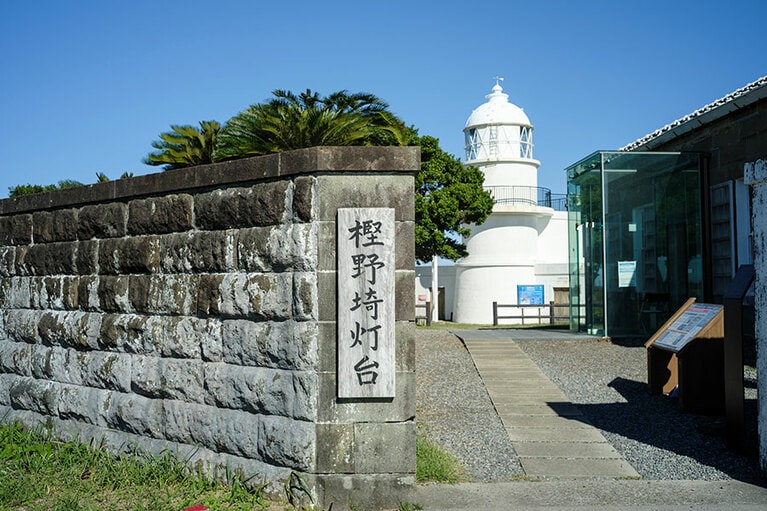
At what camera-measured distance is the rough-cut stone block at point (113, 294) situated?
6.82 metres

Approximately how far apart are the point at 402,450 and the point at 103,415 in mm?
3115

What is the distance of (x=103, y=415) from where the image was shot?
6793mm

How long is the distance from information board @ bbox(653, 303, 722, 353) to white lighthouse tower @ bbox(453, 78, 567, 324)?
2246 centimetres

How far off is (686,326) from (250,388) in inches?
233

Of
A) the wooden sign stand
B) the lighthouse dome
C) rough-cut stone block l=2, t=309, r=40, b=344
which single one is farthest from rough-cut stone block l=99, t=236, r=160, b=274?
the lighthouse dome

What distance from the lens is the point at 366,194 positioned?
17.9 ft

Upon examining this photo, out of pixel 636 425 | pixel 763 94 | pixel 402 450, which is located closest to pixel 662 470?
pixel 636 425

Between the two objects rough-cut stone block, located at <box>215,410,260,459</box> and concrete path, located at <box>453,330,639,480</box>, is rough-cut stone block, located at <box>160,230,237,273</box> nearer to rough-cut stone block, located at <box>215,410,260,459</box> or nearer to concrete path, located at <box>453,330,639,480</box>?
rough-cut stone block, located at <box>215,410,260,459</box>

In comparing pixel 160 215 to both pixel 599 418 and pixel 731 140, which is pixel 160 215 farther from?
pixel 731 140

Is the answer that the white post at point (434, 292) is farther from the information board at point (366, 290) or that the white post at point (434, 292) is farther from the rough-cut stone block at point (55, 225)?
the information board at point (366, 290)

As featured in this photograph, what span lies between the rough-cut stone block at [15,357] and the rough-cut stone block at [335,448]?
13.6ft

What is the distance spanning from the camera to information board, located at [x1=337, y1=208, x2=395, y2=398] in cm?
534

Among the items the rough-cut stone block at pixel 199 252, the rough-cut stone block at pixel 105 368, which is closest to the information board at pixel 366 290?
the rough-cut stone block at pixel 199 252

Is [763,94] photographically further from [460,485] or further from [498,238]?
[498,238]
